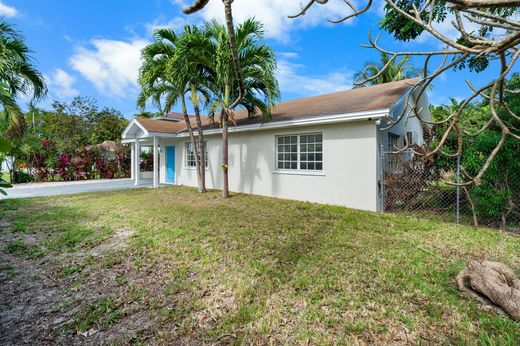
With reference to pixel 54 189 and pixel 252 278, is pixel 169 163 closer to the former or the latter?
pixel 54 189

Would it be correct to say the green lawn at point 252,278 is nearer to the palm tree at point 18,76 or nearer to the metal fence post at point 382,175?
the metal fence post at point 382,175

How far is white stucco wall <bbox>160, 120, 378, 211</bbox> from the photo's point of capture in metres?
8.11

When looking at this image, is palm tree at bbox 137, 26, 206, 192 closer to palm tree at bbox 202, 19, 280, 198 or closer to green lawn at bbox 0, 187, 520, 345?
palm tree at bbox 202, 19, 280, 198

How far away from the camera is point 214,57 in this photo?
30.6 ft

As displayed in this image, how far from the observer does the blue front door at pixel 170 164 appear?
16.0 meters

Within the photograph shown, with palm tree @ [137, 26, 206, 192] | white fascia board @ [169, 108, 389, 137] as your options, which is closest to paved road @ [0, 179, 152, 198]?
palm tree @ [137, 26, 206, 192]

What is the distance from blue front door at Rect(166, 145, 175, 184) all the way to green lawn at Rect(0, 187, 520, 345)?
888cm

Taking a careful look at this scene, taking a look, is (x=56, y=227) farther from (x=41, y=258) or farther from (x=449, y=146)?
(x=449, y=146)

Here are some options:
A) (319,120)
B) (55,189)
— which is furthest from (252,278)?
(55,189)

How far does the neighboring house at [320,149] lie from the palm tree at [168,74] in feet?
5.77

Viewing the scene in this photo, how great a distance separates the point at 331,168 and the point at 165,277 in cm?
636

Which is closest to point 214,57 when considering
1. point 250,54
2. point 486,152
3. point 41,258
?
point 250,54

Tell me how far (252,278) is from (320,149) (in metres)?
6.28

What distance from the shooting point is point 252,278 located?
385 cm
